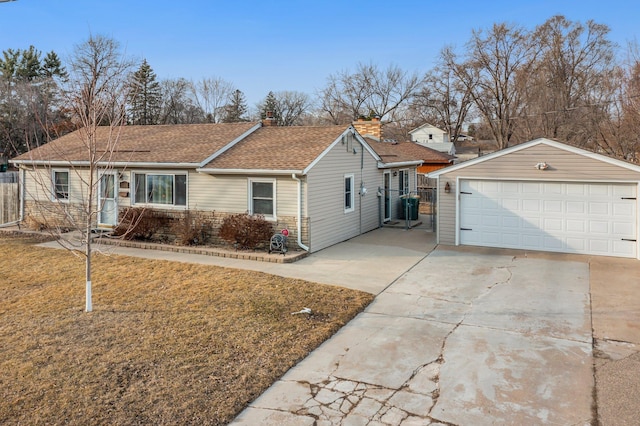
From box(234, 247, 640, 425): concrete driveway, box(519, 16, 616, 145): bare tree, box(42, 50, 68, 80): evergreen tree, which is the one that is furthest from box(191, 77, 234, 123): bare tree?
box(234, 247, 640, 425): concrete driveway

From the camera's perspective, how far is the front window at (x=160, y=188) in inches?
551

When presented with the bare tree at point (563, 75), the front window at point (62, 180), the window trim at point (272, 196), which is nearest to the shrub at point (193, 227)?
the window trim at point (272, 196)

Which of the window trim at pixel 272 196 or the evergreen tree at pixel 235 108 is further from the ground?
the evergreen tree at pixel 235 108

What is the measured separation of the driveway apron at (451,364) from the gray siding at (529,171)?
3894 mm

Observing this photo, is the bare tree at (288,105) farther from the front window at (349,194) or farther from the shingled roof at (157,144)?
the front window at (349,194)

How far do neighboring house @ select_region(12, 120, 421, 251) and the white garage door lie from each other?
3.75 meters

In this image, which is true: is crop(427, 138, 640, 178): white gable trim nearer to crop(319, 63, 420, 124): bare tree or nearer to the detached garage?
the detached garage

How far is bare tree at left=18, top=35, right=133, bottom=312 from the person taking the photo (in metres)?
7.63

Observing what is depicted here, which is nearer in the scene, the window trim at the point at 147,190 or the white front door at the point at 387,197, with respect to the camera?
the window trim at the point at 147,190

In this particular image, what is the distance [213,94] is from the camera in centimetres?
5444

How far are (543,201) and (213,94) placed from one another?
47.8 m

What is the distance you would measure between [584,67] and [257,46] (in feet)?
→ 82.6

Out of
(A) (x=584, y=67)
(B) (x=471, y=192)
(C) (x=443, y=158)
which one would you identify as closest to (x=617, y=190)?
(B) (x=471, y=192)

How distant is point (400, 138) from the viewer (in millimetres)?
51469
